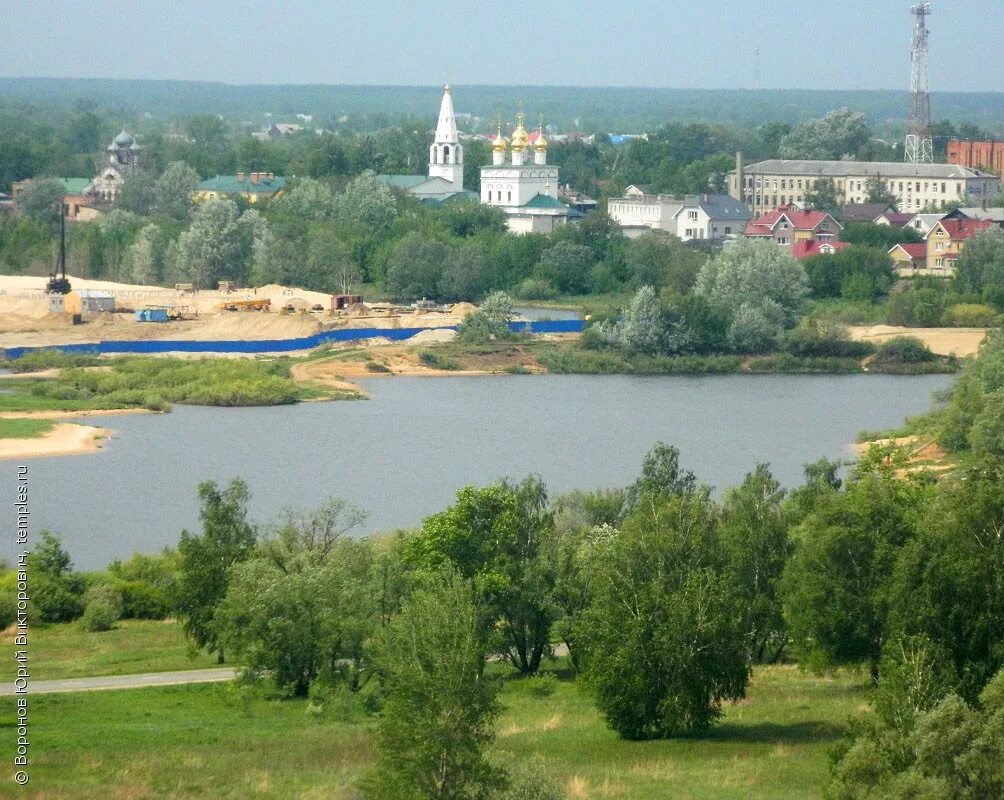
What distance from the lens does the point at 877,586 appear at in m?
14.3

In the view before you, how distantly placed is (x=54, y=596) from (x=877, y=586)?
711 cm

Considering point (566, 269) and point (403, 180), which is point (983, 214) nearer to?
point (566, 269)

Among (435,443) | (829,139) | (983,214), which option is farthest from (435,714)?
(829,139)

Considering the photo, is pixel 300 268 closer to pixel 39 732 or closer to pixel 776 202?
pixel 776 202

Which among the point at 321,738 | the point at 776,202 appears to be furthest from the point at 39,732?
the point at 776,202

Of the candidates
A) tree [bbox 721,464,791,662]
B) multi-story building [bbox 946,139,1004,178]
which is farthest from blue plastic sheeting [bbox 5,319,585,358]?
multi-story building [bbox 946,139,1004,178]

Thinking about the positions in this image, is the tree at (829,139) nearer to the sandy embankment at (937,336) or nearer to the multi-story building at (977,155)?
the multi-story building at (977,155)

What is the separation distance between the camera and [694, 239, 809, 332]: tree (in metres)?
39.5

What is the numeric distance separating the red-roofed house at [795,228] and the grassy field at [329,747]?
35.3m

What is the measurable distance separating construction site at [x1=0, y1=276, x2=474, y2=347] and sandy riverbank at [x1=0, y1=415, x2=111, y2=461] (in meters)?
10.0

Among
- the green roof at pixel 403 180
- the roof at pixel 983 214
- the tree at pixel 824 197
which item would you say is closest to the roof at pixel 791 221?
the tree at pixel 824 197

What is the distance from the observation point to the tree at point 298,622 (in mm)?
14766

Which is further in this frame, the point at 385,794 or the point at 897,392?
the point at 897,392

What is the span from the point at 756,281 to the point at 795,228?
1075 centimetres
